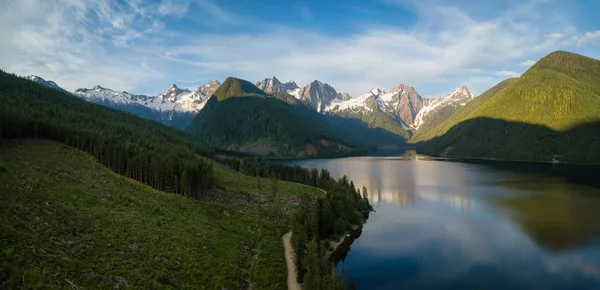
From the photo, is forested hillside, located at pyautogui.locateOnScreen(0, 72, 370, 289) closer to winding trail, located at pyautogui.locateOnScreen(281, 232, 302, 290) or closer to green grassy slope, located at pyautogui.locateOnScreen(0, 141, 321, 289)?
green grassy slope, located at pyautogui.locateOnScreen(0, 141, 321, 289)

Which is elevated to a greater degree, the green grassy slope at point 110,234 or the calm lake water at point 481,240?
the green grassy slope at point 110,234

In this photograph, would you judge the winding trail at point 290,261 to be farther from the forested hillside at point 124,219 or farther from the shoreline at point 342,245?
the shoreline at point 342,245

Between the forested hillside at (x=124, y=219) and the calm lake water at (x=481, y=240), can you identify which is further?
the calm lake water at (x=481, y=240)

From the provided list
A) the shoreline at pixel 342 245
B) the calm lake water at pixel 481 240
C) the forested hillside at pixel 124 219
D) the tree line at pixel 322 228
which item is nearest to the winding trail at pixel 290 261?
the tree line at pixel 322 228

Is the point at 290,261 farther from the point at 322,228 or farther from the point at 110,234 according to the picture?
the point at 110,234

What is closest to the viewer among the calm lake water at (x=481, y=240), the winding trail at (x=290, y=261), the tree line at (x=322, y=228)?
the tree line at (x=322, y=228)

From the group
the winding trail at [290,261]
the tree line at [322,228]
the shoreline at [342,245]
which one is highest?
the tree line at [322,228]

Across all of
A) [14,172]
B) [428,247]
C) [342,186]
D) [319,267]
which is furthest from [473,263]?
[14,172]

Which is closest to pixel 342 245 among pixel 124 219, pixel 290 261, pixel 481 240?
pixel 290 261
